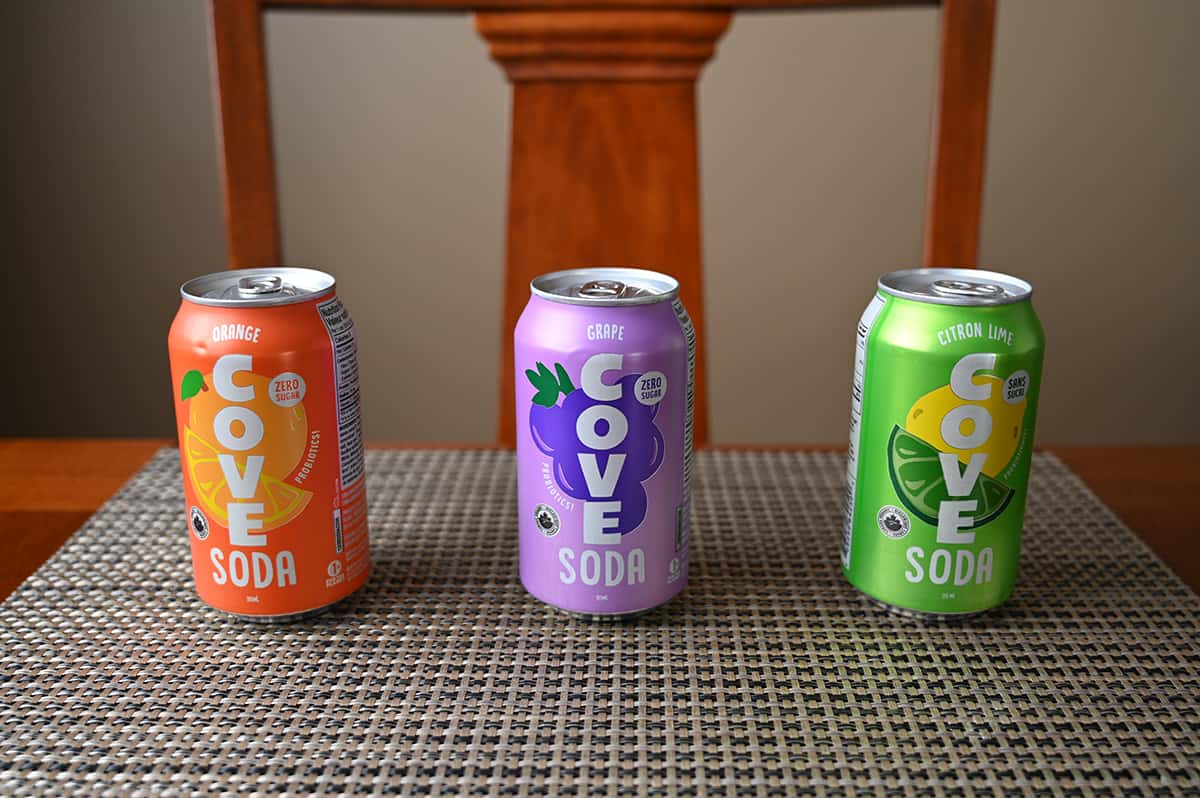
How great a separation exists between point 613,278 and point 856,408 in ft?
0.59

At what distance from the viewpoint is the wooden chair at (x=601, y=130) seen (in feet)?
3.11

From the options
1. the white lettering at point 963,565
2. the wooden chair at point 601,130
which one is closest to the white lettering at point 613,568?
the white lettering at point 963,565

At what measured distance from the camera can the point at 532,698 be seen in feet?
2.07

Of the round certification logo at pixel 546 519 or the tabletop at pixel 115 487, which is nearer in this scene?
the round certification logo at pixel 546 519

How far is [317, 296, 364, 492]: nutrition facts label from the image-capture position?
0.69 m

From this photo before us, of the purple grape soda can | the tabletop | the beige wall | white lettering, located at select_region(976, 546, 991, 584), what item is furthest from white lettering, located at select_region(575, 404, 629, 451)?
the beige wall

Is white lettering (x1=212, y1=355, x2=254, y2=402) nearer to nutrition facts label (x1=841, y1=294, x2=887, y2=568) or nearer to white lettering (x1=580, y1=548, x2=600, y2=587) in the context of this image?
white lettering (x1=580, y1=548, x2=600, y2=587)

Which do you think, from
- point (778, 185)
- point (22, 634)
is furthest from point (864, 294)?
point (22, 634)

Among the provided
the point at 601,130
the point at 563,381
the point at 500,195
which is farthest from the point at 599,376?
the point at 500,195

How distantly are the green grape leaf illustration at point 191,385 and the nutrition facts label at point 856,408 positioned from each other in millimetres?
398

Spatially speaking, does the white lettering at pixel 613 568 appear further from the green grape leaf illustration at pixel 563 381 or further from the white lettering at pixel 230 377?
the white lettering at pixel 230 377

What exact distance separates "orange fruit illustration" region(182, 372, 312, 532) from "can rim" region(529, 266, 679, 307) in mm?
165

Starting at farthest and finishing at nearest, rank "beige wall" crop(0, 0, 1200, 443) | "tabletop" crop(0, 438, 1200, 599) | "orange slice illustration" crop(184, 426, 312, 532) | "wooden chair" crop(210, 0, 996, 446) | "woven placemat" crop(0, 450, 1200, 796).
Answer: "beige wall" crop(0, 0, 1200, 443)
"wooden chair" crop(210, 0, 996, 446)
"tabletop" crop(0, 438, 1200, 599)
"orange slice illustration" crop(184, 426, 312, 532)
"woven placemat" crop(0, 450, 1200, 796)

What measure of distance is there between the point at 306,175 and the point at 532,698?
5.19ft
